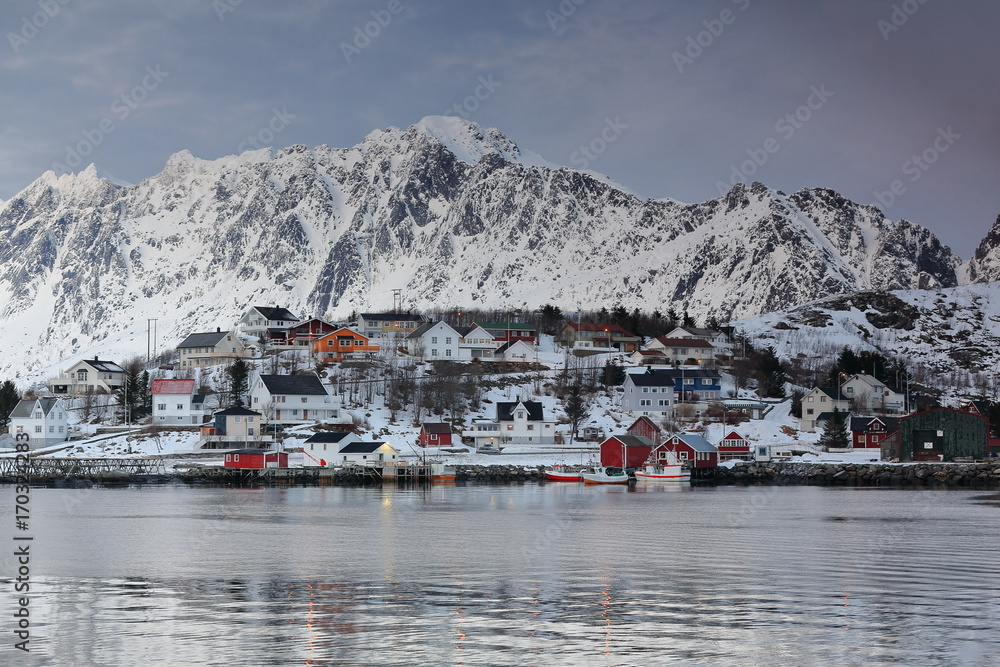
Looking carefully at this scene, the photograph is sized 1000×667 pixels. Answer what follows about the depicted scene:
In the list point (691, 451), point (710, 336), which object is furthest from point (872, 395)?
point (710, 336)

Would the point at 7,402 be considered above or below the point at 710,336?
below

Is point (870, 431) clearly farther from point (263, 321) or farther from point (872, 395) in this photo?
point (263, 321)

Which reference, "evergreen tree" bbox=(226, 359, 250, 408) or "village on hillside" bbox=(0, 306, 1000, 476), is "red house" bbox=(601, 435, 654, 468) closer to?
"village on hillside" bbox=(0, 306, 1000, 476)

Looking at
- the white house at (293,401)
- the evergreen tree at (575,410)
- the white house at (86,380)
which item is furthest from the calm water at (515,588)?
the white house at (86,380)

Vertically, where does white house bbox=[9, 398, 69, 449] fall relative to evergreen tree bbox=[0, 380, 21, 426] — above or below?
below

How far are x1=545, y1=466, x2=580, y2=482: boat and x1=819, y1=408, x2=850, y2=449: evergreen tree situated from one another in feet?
96.3

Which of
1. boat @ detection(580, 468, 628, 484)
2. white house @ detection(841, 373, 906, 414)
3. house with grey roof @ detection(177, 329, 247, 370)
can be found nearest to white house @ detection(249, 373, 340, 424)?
boat @ detection(580, 468, 628, 484)

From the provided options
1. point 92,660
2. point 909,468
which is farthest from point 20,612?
point 909,468

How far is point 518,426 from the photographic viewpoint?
393ft

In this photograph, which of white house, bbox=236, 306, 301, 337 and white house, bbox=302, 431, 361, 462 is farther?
white house, bbox=236, 306, 301, 337

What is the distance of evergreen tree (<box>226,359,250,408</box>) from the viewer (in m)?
126

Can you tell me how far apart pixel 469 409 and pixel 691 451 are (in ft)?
98.6

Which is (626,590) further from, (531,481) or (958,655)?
(531,481)

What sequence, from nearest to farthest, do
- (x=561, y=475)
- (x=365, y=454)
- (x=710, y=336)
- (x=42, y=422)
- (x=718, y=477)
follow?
(x=561, y=475) → (x=718, y=477) → (x=365, y=454) → (x=42, y=422) → (x=710, y=336)
